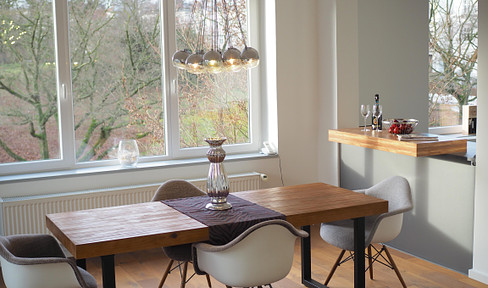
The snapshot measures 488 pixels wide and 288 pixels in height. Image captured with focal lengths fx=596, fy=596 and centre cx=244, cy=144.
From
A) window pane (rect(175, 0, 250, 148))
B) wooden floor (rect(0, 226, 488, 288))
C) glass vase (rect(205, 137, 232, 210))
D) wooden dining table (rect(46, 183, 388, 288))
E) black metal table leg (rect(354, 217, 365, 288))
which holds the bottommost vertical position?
wooden floor (rect(0, 226, 488, 288))

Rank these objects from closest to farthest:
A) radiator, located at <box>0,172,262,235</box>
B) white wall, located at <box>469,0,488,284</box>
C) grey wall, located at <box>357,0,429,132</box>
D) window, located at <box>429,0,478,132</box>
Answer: white wall, located at <box>469,0,488,284</box>, radiator, located at <box>0,172,262,235</box>, grey wall, located at <box>357,0,429,132</box>, window, located at <box>429,0,478,132</box>

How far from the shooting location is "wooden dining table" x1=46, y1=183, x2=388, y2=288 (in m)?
2.93

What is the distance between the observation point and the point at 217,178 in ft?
11.4

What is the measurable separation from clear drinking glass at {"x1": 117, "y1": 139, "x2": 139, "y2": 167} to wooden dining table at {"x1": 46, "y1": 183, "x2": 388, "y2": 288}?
1310 mm

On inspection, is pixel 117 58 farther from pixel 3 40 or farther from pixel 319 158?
pixel 319 158

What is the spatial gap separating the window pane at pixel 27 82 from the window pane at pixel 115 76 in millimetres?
198

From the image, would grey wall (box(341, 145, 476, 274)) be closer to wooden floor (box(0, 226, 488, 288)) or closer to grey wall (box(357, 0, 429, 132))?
wooden floor (box(0, 226, 488, 288))

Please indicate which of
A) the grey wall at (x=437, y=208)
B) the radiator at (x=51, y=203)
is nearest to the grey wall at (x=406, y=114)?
the grey wall at (x=437, y=208)

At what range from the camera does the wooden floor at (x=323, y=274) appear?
13.5 ft

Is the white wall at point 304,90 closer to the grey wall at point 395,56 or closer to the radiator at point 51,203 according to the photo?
the grey wall at point 395,56

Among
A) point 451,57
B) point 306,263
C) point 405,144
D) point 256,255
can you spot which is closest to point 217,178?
point 256,255

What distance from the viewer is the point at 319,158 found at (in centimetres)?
565

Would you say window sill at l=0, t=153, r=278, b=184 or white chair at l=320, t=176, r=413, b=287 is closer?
white chair at l=320, t=176, r=413, b=287

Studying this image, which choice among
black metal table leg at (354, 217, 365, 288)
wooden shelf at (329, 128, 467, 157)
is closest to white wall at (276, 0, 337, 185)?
wooden shelf at (329, 128, 467, 157)
